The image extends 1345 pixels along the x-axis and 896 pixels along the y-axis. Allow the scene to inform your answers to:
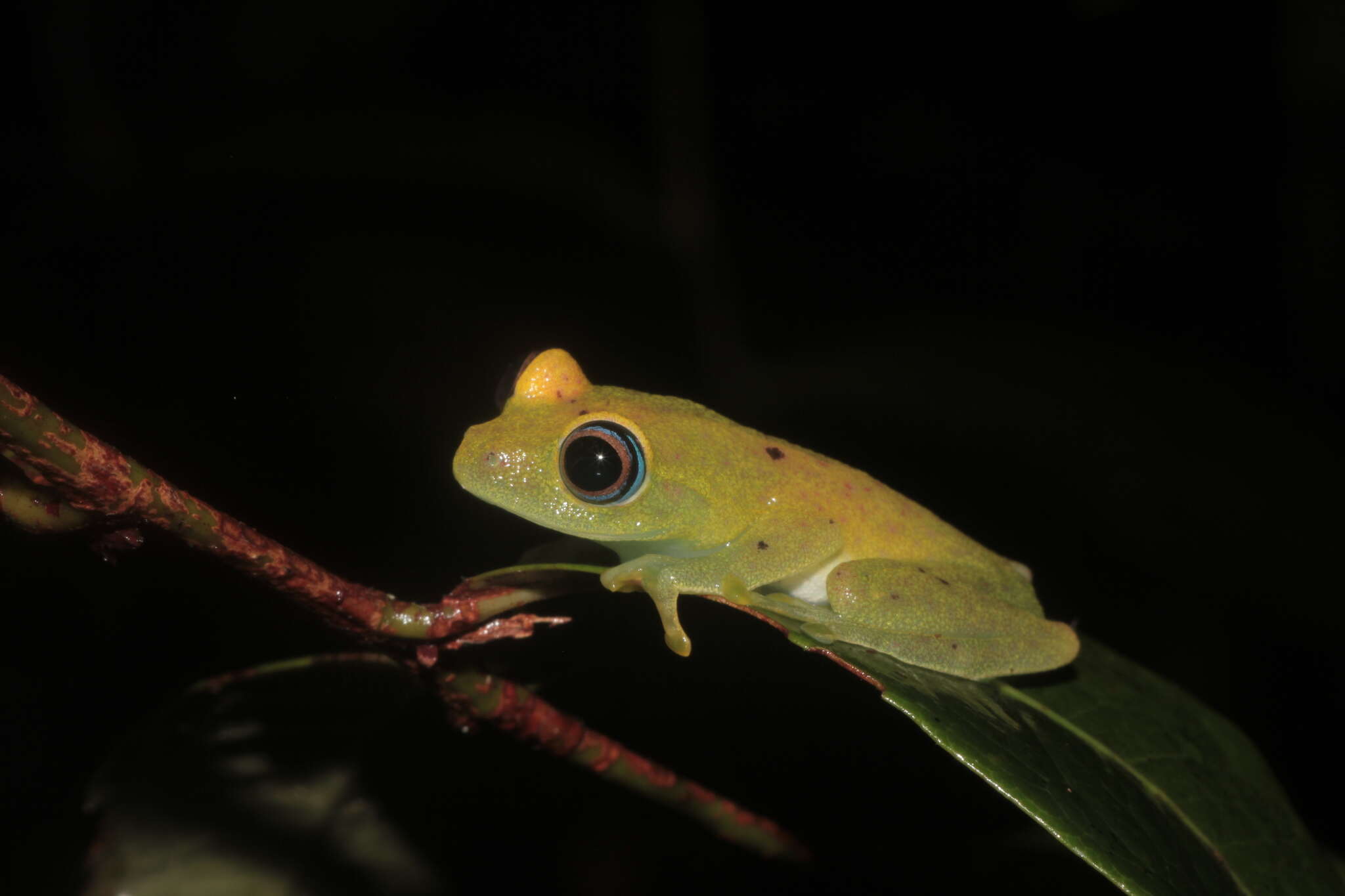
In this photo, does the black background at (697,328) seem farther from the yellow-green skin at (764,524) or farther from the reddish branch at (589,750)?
the yellow-green skin at (764,524)

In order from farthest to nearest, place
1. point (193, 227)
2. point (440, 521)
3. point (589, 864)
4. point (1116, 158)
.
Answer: point (1116, 158) → point (193, 227) → point (440, 521) → point (589, 864)

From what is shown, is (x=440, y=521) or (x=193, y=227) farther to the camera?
(x=193, y=227)

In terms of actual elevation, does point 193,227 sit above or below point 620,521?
above

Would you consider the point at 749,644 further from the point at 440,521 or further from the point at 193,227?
the point at 193,227

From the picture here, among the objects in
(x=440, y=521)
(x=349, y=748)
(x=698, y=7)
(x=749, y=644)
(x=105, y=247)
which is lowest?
(x=349, y=748)

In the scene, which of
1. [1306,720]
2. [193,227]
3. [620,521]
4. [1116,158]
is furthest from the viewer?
[1116,158]

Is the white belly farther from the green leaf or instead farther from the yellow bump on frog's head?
the yellow bump on frog's head

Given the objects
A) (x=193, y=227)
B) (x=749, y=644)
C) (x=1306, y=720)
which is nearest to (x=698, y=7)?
(x=193, y=227)

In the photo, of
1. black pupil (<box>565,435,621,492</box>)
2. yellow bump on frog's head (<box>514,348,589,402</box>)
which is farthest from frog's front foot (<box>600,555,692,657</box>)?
yellow bump on frog's head (<box>514,348,589,402</box>)
